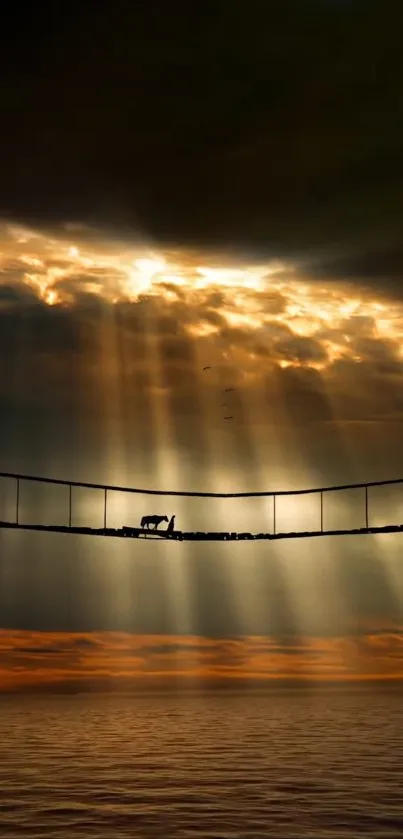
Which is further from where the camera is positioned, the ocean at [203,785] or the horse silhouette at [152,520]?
the horse silhouette at [152,520]

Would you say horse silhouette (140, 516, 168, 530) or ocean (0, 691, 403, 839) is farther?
horse silhouette (140, 516, 168, 530)

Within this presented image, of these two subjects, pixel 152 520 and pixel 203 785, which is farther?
pixel 152 520

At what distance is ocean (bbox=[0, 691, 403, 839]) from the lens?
4050cm

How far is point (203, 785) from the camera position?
51969 millimetres

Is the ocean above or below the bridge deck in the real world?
below

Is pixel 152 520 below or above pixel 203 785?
above

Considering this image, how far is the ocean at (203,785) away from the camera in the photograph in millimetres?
40500

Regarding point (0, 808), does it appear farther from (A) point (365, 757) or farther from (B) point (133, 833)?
(A) point (365, 757)

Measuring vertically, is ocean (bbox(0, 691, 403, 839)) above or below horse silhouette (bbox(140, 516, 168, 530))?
below

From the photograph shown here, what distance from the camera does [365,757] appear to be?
65.2m

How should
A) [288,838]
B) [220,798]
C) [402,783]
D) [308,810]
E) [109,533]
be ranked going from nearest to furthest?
[288,838], [308,810], [220,798], [402,783], [109,533]

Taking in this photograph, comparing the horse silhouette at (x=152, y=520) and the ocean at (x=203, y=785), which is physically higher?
the horse silhouette at (x=152, y=520)

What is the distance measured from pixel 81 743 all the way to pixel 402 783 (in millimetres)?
31402

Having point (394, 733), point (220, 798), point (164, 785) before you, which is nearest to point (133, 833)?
point (220, 798)
